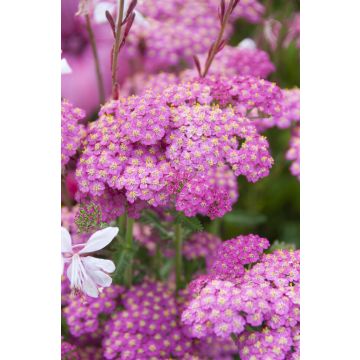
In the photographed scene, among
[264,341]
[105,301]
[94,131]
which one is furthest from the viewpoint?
[105,301]

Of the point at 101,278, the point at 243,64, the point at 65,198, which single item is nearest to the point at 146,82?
the point at 243,64

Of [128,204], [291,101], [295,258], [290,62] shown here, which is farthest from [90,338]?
[290,62]

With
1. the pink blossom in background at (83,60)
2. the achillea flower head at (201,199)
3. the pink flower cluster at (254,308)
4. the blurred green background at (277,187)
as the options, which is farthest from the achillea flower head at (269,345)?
the pink blossom in background at (83,60)

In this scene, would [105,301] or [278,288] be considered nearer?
[278,288]

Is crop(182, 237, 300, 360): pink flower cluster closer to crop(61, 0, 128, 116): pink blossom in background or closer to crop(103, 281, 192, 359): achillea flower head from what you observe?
crop(103, 281, 192, 359): achillea flower head

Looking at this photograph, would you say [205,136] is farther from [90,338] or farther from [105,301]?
[90,338]

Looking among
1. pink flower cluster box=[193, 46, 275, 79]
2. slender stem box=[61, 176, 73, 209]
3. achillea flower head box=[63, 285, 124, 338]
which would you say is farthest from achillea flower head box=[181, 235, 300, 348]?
pink flower cluster box=[193, 46, 275, 79]

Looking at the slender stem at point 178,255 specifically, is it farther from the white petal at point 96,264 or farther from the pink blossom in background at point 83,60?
the pink blossom in background at point 83,60
